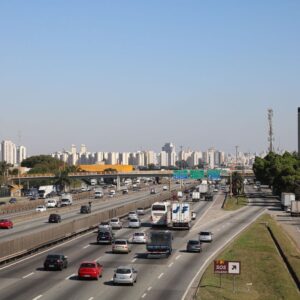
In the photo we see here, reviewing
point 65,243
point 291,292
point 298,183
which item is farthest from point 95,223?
point 298,183

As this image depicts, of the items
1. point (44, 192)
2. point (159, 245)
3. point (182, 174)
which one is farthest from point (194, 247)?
point (44, 192)

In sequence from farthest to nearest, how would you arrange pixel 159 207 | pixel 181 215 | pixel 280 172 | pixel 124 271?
1. pixel 280 172
2. pixel 159 207
3. pixel 181 215
4. pixel 124 271

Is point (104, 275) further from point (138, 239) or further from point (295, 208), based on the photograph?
point (295, 208)

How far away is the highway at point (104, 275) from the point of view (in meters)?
36.0

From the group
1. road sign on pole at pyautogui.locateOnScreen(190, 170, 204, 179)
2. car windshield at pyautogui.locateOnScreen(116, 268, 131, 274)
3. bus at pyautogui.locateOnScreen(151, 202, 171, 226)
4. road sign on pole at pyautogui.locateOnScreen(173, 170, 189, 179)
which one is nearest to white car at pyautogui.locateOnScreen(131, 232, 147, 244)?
bus at pyautogui.locateOnScreen(151, 202, 171, 226)

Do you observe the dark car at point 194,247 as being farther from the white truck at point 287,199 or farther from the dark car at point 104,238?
the white truck at point 287,199

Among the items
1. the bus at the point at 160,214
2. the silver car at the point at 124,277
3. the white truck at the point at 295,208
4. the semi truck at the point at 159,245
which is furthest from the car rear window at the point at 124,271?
the white truck at the point at 295,208

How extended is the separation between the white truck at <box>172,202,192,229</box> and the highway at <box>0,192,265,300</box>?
7.12 meters

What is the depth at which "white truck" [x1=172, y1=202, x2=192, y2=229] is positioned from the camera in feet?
248

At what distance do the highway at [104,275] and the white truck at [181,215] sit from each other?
23.4 ft

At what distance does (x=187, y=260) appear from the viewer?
51094 millimetres

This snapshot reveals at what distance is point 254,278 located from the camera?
1704 inches

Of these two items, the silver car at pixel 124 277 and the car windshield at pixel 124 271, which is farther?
the car windshield at pixel 124 271

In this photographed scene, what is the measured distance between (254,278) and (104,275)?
9.49m
